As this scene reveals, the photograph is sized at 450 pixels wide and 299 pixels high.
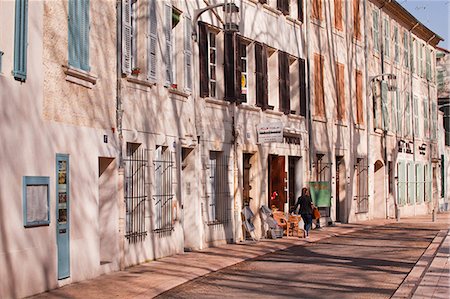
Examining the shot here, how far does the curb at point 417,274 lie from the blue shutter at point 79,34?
6175mm

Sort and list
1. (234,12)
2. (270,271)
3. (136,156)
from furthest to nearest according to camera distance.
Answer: (234,12)
(136,156)
(270,271)

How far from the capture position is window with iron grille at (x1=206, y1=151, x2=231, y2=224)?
2159 cm

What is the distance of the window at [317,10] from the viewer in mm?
30047

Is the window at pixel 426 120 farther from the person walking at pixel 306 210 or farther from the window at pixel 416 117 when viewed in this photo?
the person walking at pixel 306 210

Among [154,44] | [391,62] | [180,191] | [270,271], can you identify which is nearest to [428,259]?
[270,271]

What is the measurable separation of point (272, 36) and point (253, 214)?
5.65m

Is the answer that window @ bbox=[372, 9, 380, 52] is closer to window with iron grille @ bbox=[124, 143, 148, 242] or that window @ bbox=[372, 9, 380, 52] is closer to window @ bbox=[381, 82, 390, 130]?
window @ bbox=[381, 82, 390, 130]

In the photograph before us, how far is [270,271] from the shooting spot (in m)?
15.9

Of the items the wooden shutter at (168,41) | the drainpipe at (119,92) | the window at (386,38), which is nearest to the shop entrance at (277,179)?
the wooden shutter at (168,41)

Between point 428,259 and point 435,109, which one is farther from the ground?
point 435,109

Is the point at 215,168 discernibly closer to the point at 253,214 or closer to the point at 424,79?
the point at 253,214

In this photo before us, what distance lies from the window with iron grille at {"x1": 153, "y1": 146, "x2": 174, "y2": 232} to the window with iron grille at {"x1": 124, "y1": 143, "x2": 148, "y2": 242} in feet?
2.05

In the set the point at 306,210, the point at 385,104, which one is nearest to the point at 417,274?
the point at 306,210

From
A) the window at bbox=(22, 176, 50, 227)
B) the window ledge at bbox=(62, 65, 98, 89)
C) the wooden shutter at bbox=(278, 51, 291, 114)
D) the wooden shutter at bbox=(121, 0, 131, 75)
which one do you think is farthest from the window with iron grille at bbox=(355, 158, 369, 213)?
the window at bbox=(22, 176, 50, 227)
